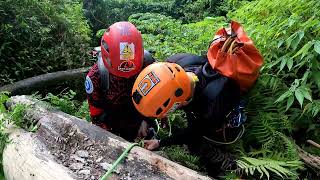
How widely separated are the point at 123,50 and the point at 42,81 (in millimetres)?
4516

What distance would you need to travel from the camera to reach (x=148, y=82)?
3.68 m

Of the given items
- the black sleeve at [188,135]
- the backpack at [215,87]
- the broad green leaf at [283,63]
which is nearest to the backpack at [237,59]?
the backpack at [215,87]

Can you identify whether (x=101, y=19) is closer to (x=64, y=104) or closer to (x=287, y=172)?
(x=64, y=104)

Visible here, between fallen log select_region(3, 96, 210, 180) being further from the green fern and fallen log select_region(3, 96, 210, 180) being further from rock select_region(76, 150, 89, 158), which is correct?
the green fern

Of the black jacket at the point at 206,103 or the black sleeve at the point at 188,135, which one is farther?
the black sleeve at the point at 188,135

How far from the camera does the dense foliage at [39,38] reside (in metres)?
8.18

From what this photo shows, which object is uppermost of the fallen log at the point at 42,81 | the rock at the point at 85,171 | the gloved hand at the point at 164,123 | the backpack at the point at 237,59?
the backpack at the point at 237,59

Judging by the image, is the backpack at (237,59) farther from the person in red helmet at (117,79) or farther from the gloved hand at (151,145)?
the gloved hand at (151,145)

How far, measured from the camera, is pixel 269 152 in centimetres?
408

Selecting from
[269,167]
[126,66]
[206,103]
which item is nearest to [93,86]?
[126,66]

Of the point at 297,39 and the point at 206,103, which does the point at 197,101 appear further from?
the point at 297,39

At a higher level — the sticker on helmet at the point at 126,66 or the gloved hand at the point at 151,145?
the sticker on helmet at the point at 126,66

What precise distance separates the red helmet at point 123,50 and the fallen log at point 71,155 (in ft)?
2.27

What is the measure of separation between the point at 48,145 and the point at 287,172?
2382 millimetres
